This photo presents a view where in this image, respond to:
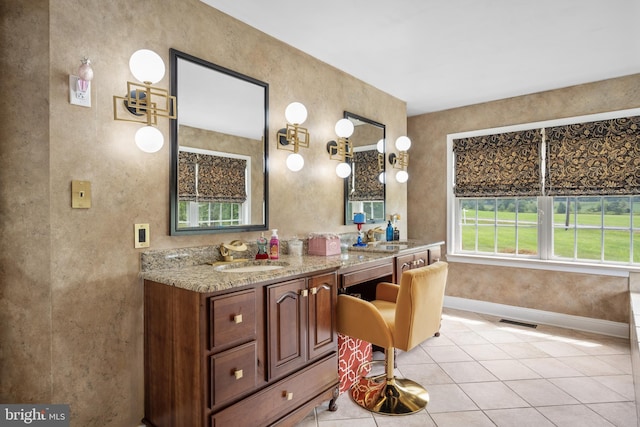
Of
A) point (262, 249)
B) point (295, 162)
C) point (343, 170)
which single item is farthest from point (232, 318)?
point (343, 170)

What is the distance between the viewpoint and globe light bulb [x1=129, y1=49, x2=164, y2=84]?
180 centimetres

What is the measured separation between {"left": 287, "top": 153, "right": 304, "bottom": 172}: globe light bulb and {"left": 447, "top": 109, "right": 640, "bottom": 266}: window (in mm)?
2545

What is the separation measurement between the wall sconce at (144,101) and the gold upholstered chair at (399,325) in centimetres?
145

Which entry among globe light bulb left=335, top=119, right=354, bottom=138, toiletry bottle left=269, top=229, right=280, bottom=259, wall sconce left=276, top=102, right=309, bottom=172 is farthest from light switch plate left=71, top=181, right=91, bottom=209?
globe light bulb left=335, top=119, right=354, bottom=138

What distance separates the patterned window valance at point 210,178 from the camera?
6.95ft

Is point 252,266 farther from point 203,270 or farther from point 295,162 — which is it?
point 295,162

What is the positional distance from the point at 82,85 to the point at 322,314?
174 centimetres

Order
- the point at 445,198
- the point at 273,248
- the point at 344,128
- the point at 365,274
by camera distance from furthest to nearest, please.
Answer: the point at 445,198 → the point at 344,128 → the point at 365,274 → the point at 273,248

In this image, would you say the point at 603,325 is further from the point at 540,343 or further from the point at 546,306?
the point at 540,343

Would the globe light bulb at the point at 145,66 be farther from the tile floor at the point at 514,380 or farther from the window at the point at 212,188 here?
the tile floor at the point at 514,380

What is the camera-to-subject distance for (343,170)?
330 cm

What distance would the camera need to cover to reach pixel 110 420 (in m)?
1.83

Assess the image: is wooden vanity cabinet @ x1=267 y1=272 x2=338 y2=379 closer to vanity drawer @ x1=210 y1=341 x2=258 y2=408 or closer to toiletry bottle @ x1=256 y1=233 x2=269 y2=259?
vanity drawer @ x1=210 y1=341 x2=258 y2=408

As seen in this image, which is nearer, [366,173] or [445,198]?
[366,173]
